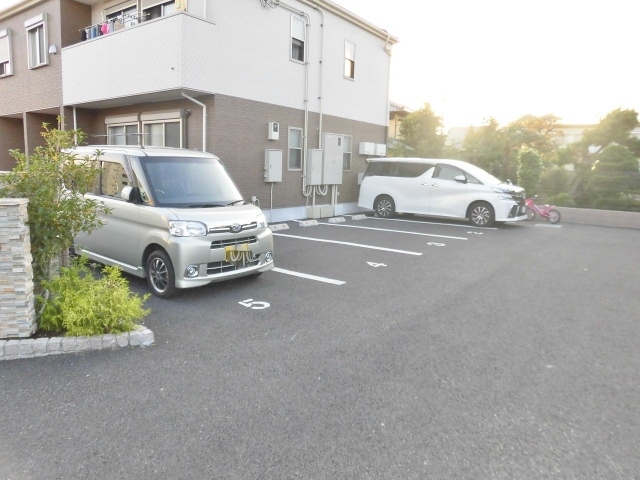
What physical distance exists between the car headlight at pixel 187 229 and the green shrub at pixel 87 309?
3.32 feet

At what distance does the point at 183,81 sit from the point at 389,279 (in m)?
5.88

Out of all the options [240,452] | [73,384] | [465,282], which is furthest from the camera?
[465,282]

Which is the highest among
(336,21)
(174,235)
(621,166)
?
(336,21)

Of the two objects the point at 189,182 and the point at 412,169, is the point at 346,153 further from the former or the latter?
the point at 189,182

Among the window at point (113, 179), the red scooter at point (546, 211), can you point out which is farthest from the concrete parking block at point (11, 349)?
the red scooter at point (546, 211)

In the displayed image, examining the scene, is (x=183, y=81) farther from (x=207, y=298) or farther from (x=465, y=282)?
(x=465, y=282)

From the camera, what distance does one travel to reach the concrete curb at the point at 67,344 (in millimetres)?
3420

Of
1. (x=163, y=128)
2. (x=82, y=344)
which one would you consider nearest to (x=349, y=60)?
(x=163, y=128)

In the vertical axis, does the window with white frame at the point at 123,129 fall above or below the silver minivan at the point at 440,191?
above

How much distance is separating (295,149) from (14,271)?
29.8 feet

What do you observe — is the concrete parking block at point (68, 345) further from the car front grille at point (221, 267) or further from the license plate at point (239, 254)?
the license plate at point (239, 254)

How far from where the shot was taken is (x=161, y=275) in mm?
5086

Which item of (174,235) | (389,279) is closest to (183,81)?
(174,235)

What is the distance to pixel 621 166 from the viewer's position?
14016 mm
